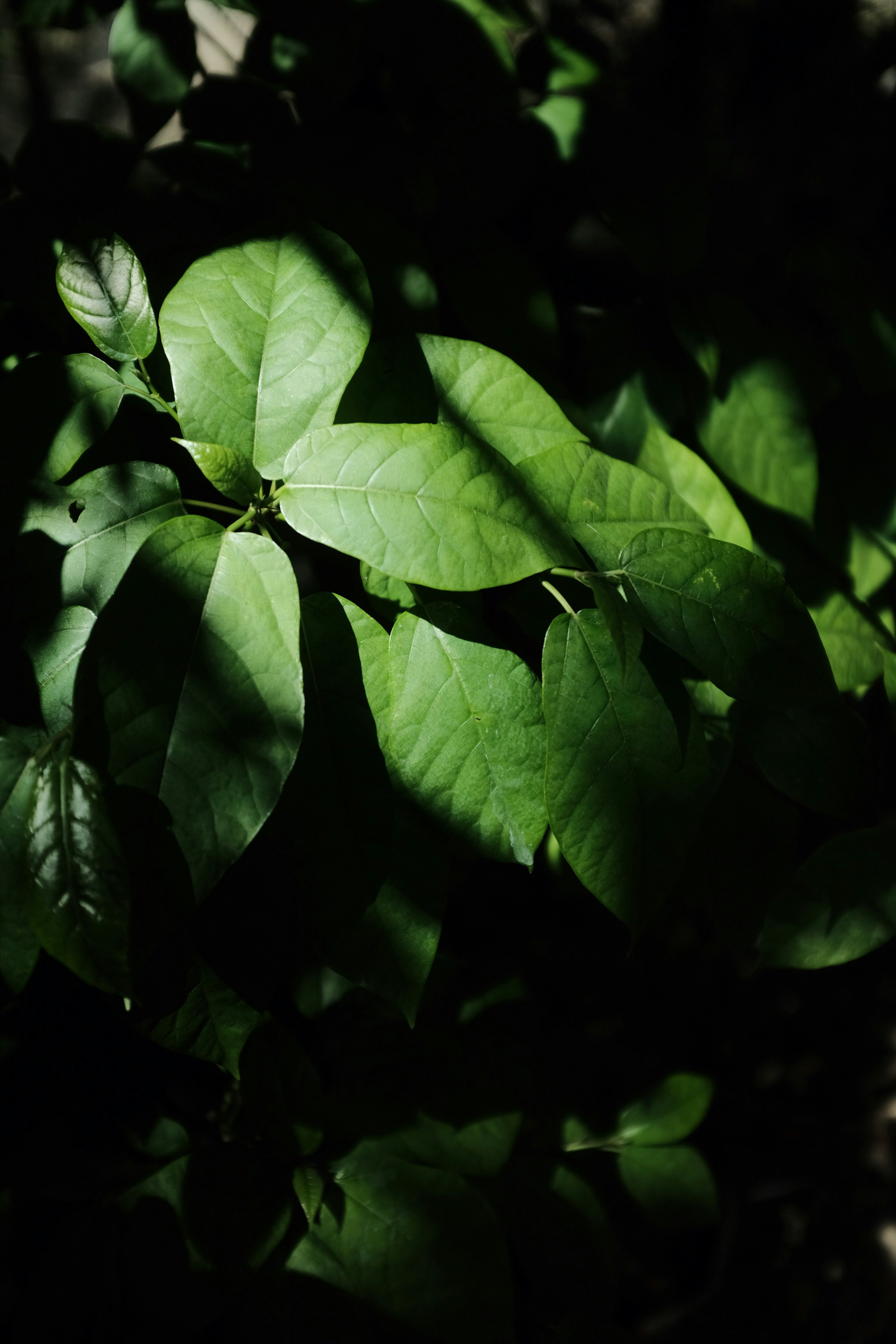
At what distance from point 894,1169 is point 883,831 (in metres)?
1.62

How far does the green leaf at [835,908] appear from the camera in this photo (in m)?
0.77

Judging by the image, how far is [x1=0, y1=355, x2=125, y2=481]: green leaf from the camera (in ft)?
2.10

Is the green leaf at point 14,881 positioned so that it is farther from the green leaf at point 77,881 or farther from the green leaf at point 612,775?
the green leaf at point 612,775

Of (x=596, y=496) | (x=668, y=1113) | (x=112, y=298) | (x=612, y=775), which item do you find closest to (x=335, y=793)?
(x=612, y=775)

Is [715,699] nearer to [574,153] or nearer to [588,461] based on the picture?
[588,461]

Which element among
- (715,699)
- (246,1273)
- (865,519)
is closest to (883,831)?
(715,699)

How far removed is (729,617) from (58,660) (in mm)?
513

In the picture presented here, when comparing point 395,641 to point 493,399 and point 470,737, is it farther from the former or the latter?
point 493,399

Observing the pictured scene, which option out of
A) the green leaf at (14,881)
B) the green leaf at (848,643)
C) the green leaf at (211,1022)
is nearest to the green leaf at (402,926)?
the green leaf at (211,1022)

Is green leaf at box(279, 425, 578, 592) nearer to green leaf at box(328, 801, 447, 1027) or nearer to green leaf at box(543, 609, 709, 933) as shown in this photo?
green leaf at box(543, 609, 709, 933)

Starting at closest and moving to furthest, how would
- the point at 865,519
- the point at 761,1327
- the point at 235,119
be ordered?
the point at 235,119
the point at 865,519
the point at 761,1327

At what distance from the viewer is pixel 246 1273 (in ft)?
2.68

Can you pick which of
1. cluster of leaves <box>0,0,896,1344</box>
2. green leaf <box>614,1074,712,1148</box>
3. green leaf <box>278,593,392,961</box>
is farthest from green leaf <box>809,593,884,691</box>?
green leaf <box>614,1074,712,1148</box>

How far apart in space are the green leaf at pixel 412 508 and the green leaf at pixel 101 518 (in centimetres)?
13
